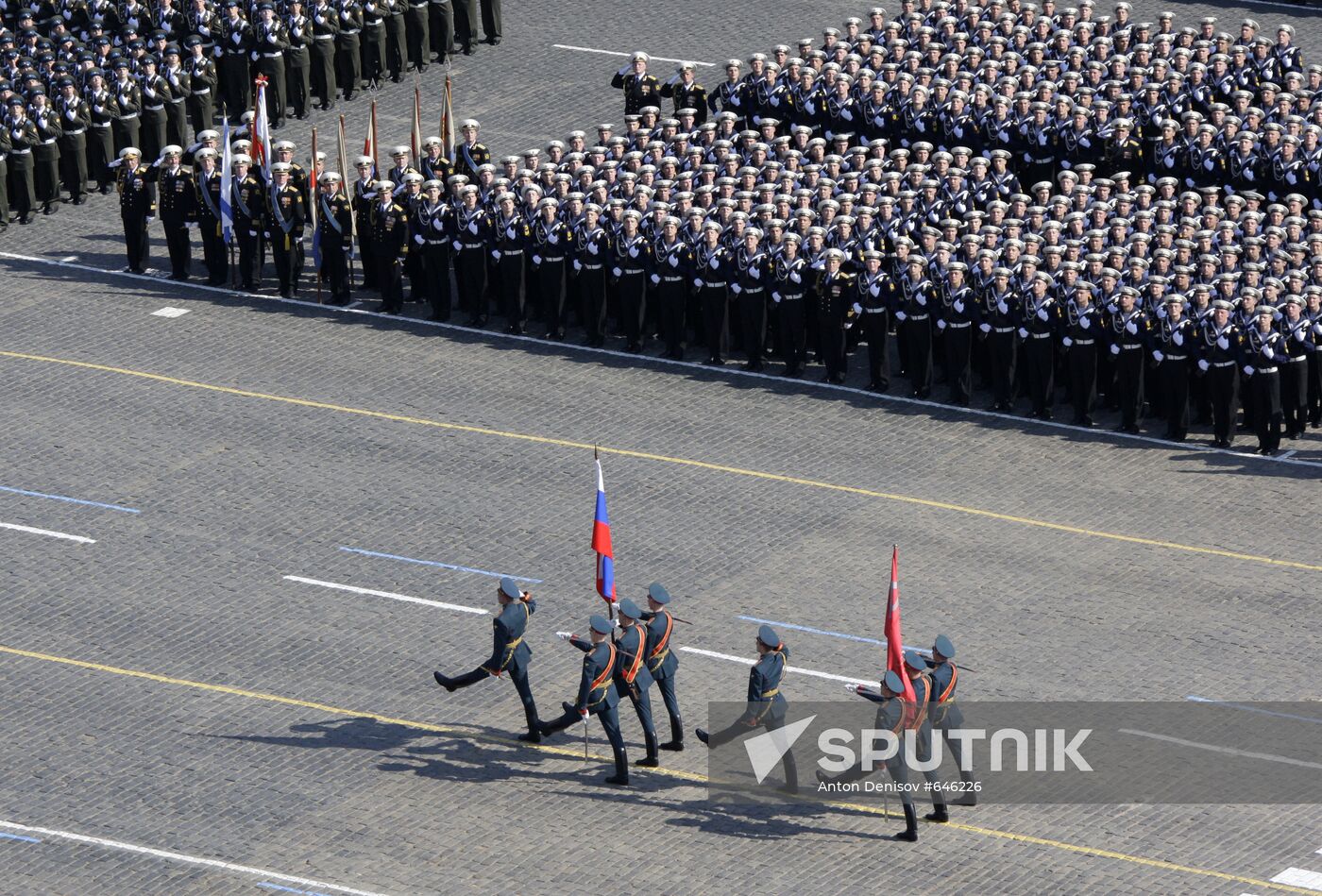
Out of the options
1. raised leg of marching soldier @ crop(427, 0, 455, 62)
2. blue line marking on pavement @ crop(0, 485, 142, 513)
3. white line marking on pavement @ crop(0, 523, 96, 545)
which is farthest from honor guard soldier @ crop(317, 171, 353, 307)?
raised leg of marching soldier @ crop(427, 0, 455, 62)

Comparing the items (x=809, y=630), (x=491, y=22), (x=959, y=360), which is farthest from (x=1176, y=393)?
(x=491, y=22)

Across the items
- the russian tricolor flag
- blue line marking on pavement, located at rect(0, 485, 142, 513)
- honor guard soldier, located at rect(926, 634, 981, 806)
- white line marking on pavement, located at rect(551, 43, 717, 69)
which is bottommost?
blue line marking on pavement, located at rect(0, 485, 142, 513)

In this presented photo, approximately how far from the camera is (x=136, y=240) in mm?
47594

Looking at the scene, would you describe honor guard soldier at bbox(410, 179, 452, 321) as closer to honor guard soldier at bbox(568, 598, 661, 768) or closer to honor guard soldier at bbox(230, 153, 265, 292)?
honor guard soldier at bbox(230, 153, 265, 292)

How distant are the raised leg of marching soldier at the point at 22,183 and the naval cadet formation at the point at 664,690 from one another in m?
19.9

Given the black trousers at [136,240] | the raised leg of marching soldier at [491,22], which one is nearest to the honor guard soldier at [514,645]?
the black trousers at [136,240]

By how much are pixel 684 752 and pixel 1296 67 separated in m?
21.1

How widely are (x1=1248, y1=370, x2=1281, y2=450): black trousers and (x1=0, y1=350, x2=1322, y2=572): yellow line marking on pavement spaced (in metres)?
3.61

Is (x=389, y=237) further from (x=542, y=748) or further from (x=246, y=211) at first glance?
(x=542, y=748)

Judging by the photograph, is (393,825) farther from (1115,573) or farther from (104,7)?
(104,7)

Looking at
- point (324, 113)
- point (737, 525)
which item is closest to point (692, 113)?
point (324, 113)

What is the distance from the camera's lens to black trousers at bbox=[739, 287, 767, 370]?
43469 mm

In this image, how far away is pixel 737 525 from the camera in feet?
125

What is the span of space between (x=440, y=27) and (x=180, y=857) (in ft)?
94.2
